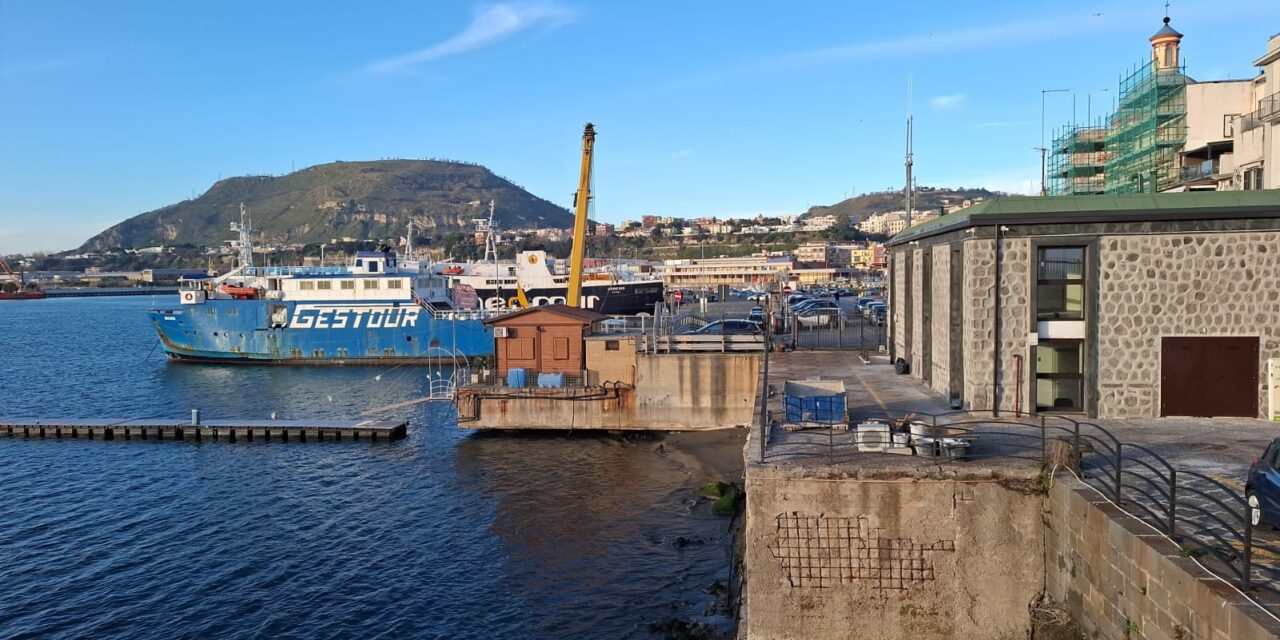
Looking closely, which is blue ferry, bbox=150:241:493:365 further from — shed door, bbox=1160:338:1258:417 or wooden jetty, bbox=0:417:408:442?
shed door, bbox=1160:338:1258:417

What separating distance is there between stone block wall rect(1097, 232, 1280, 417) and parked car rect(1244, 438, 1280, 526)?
241 inches

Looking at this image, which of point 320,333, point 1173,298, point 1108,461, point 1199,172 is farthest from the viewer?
point 320,333

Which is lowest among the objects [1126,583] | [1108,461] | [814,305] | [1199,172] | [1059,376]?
[1126,583]

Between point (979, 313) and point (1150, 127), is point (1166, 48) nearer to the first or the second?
point (1150, 127)

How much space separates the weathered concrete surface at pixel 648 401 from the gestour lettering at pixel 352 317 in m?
31.4

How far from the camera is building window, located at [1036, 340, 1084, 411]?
15.8 metres

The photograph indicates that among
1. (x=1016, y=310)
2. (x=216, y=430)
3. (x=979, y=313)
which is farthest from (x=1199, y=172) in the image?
(x=216, y=430)

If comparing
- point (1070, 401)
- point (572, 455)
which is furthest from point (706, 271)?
point (1070, 401)

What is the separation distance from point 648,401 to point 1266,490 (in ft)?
72.5

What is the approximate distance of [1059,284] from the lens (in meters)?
15.7

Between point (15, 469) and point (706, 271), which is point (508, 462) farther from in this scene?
point (706, 271)

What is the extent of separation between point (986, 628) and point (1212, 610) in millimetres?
4313

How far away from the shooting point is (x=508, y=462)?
92.0ft

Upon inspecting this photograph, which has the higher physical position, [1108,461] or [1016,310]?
[1016,310]
